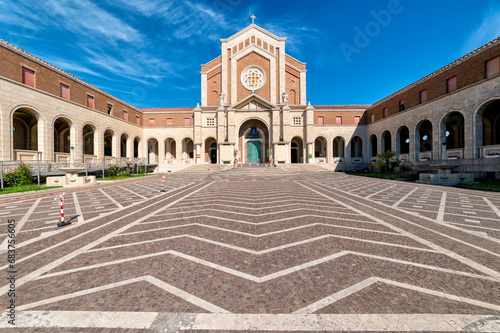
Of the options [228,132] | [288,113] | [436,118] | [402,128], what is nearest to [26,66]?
[228,132]

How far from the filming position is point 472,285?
2768mm

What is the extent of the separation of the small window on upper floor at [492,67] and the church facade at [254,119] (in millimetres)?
80

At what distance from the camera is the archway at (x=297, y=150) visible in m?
36.2

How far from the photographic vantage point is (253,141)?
35406mm

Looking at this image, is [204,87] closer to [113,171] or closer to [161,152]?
[161,152]

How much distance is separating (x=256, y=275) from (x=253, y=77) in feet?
129

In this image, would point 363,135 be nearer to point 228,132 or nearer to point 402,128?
point 402,128

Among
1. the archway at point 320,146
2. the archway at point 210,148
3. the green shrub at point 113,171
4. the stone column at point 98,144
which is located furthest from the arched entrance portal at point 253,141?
the stone column at point 98,144

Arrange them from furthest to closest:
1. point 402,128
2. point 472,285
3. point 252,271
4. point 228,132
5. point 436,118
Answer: point 228,132
point 402,128
point 436,118
point 252,271
point 472,285

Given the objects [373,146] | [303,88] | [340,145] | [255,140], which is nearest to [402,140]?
[373,146]

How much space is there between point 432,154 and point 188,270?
27.2 meters

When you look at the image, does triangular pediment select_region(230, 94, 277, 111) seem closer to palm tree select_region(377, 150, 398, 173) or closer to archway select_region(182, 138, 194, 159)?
archway select_region(182, 138, 194, 159)

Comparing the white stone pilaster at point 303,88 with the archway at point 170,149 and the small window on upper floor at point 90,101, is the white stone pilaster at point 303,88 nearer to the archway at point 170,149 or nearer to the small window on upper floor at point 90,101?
the archway at point 170,149

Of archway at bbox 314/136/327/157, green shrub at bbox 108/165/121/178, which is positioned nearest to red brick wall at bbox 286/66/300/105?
archway at bbox 314/136/327/157
